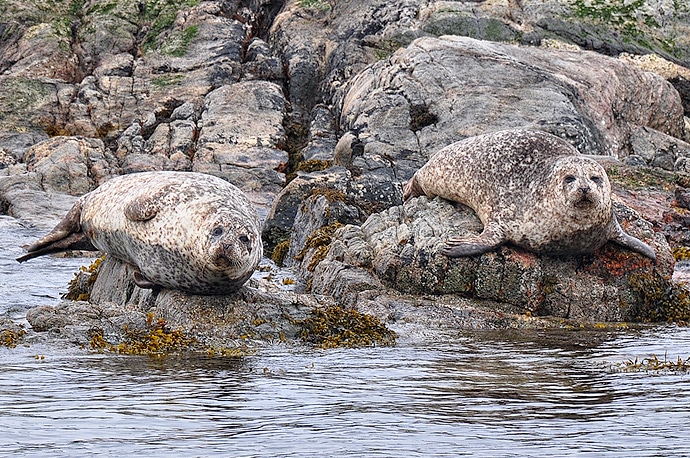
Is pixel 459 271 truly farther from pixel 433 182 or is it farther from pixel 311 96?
pixel 311 96

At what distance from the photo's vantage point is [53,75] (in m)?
25.1

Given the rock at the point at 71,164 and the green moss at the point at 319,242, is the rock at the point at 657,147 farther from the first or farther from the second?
the rock at the point at 71,164

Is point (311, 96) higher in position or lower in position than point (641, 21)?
lower

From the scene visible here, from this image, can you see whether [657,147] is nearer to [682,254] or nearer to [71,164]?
[682,254]

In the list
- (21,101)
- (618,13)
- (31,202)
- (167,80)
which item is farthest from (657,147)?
(21,101)

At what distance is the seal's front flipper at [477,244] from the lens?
9203 millimetres

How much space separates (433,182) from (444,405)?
6.55 m

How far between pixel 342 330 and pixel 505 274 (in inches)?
92.5

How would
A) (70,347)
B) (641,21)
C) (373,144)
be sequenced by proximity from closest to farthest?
(70,347) → (373,144) → (641,21)

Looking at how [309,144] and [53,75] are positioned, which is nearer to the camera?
[309,144]

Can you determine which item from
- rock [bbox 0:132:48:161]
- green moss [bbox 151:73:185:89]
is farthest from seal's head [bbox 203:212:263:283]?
green moss [bbox 151:73:185:89]

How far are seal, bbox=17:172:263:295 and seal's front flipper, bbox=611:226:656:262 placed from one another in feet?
11.6

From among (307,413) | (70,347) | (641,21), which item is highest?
(641,21)

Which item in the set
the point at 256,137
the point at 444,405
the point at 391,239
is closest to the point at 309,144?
the point at 256,137
